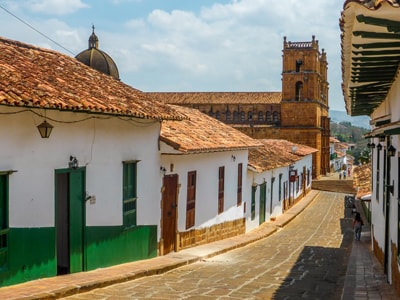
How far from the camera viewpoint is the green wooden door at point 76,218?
915cm

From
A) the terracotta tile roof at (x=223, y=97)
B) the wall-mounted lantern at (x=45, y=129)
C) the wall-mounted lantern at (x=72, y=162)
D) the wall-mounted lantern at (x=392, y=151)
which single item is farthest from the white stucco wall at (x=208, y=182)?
the terracotta tile roof at (x=223, y=97)

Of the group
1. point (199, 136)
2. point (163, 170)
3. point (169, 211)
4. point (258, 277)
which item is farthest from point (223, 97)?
point (258, 277)

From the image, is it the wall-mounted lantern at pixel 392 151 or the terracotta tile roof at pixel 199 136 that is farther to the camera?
the terracotta tile roof at pixel 199 136

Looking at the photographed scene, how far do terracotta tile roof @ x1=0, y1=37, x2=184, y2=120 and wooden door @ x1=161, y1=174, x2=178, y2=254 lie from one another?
1.73 metres

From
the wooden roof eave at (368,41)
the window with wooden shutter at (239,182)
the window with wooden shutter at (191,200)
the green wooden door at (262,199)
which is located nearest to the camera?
the wooden roof eave at (368,41)

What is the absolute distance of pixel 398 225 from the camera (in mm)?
7859

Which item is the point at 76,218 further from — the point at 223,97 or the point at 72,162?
the point at 223,97

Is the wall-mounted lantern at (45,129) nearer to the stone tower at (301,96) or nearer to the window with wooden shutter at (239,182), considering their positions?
the window with wooden shutter at (239,182)

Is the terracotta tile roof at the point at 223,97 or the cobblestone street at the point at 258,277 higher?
the terracotta tile roof at the point at 223,97

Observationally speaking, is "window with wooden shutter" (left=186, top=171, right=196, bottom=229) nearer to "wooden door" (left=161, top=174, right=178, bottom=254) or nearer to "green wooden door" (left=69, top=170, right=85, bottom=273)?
"wooden door" (left=161, top=174, right=178, bottom=254)

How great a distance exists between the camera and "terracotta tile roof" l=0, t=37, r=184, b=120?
781cm

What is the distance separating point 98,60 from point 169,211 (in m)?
14.4

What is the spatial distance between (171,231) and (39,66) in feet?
17.0

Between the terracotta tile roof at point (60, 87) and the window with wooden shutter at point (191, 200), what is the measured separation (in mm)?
2679
